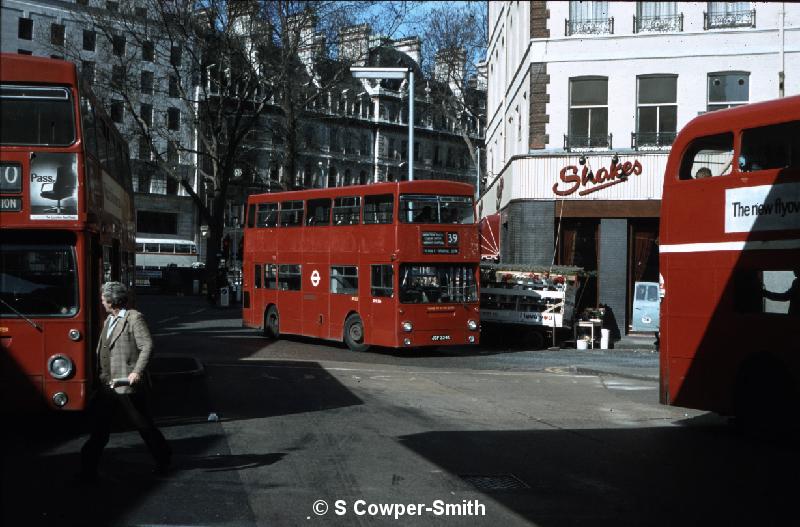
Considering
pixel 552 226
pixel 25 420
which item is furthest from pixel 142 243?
pixel 25 420

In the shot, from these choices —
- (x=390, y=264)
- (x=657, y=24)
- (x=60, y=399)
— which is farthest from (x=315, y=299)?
(x=60, y=399)

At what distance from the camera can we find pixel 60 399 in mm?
10688

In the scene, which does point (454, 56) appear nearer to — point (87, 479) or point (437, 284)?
point (437, 284)

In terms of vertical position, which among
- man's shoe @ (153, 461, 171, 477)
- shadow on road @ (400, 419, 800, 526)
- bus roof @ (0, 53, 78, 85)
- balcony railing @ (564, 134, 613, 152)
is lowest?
shadow on road @ (400, 419, 800, 526)

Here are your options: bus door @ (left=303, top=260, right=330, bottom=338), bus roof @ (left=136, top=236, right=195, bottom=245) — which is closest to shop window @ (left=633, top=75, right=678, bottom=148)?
bus door @ (left=303, top=260, right=330, bottom=338)

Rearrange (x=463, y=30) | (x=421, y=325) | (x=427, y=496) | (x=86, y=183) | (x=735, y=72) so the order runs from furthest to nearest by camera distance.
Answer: (x=463, y=30) < (x=735, y=72) < (x=421, y=325) < (x=86, y=183) < (x=427, y=496)

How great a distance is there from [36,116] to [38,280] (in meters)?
1.78

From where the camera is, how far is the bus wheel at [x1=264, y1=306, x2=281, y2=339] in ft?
91.7

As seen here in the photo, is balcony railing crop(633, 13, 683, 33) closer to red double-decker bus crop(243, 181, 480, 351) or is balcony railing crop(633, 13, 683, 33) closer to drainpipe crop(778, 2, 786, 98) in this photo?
drainpipe crop(778, 2, 786, 98)

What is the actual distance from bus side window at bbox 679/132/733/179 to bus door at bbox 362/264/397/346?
1088 cm

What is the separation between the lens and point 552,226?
3058 centimetres

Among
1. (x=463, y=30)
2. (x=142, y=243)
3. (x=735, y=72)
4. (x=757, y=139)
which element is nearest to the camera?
(x=757, y=139)

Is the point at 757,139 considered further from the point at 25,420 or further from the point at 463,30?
the point at 463,30

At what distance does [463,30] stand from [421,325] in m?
27.7
